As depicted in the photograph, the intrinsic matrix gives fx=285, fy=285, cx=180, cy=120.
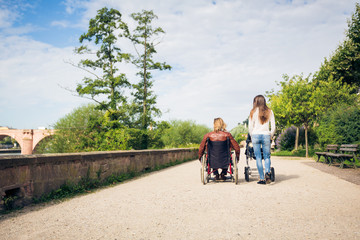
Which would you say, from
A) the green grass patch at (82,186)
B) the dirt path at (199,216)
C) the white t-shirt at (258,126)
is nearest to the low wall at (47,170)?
the green grass patch at (82,186)

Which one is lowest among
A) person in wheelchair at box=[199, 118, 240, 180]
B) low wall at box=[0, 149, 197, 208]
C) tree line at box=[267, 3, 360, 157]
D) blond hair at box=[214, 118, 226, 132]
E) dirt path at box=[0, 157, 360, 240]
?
dirt path at box=[0, 157, 360, 240]

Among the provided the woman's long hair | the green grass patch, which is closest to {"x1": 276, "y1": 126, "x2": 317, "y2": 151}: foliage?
the green grass patch

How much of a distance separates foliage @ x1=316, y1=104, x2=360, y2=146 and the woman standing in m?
7.13

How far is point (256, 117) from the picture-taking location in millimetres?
6293

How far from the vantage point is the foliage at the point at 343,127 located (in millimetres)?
11477

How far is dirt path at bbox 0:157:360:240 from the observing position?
3.04m

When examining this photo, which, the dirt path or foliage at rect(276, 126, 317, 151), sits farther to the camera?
foliage at rect(276, 126, 317, 151)

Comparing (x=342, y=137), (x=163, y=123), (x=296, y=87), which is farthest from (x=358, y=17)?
(x=163, y=123)

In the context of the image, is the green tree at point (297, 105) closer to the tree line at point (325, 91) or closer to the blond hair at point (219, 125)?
the tree line at point (325, 91)

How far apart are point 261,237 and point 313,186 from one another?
153 inches

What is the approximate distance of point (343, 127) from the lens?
12.0 metres

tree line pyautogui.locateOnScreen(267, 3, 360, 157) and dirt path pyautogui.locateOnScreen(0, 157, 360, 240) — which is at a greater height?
tree line pyautogui.locateOnScreen(267, 3, 360, 157)

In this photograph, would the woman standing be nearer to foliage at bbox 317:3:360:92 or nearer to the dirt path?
the dirt path

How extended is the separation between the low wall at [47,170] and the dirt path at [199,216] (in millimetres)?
469
